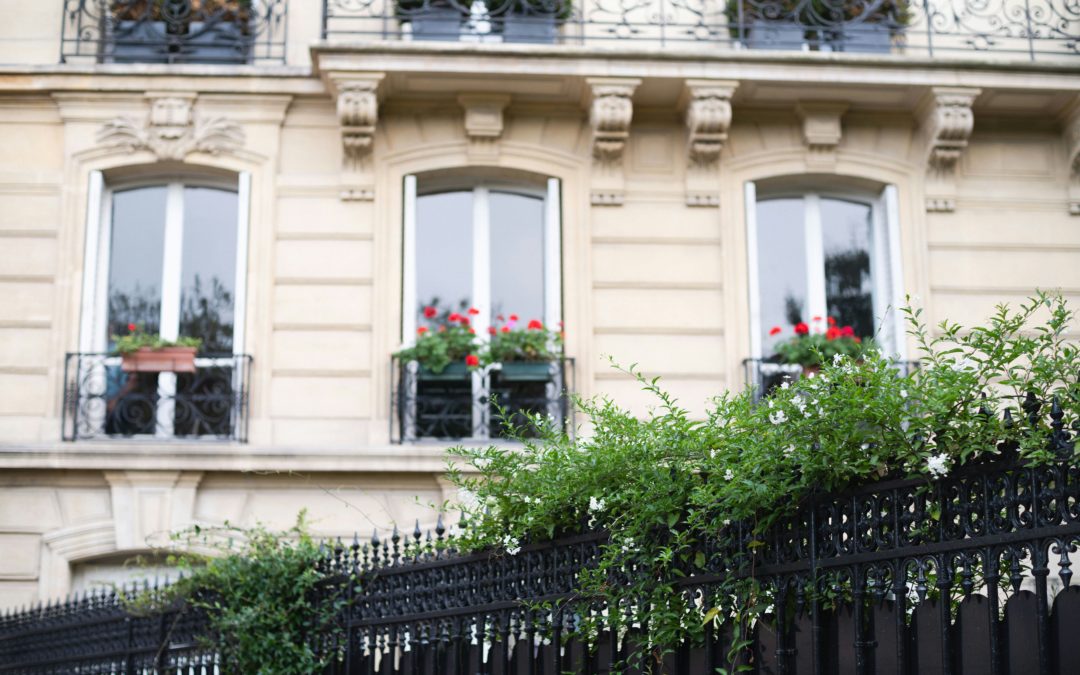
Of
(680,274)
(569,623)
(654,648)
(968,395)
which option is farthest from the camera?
(680,274)

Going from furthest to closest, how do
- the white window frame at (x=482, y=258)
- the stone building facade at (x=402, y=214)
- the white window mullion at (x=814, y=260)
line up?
the white window mullion at (x=814, y=260) → the white window frame at (x=482, y=258) → the stone building facade at (x=402, y=214)

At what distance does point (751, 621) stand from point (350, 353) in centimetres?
822

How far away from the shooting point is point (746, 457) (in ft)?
16.3

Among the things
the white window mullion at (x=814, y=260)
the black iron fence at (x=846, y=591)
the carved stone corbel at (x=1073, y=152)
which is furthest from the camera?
the white window mullion at (x=814, y=260)

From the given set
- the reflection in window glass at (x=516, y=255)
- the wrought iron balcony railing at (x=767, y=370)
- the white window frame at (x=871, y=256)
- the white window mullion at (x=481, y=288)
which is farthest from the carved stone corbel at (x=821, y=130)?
the white window mullion at (x=481, y=288)

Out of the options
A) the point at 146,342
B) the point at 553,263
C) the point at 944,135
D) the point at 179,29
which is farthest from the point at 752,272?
the point at 179,29

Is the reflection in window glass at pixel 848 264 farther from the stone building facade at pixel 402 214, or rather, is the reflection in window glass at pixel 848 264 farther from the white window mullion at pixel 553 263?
the white window mullion at pixel 553 263

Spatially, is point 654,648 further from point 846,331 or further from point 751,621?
point 846,331

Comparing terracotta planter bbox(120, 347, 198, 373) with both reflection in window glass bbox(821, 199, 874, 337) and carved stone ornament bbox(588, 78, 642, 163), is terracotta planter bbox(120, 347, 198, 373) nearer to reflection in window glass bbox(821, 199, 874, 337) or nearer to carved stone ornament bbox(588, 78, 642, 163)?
carved stone ornament bbox(588, 78, 642, 163)

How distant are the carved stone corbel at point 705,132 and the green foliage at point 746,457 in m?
7.10

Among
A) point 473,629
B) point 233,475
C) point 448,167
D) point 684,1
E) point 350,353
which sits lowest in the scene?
point 473,629

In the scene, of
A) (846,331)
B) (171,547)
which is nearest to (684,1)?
(846,331)

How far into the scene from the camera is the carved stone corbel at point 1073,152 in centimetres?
1323

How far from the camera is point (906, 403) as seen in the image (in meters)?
4.46
